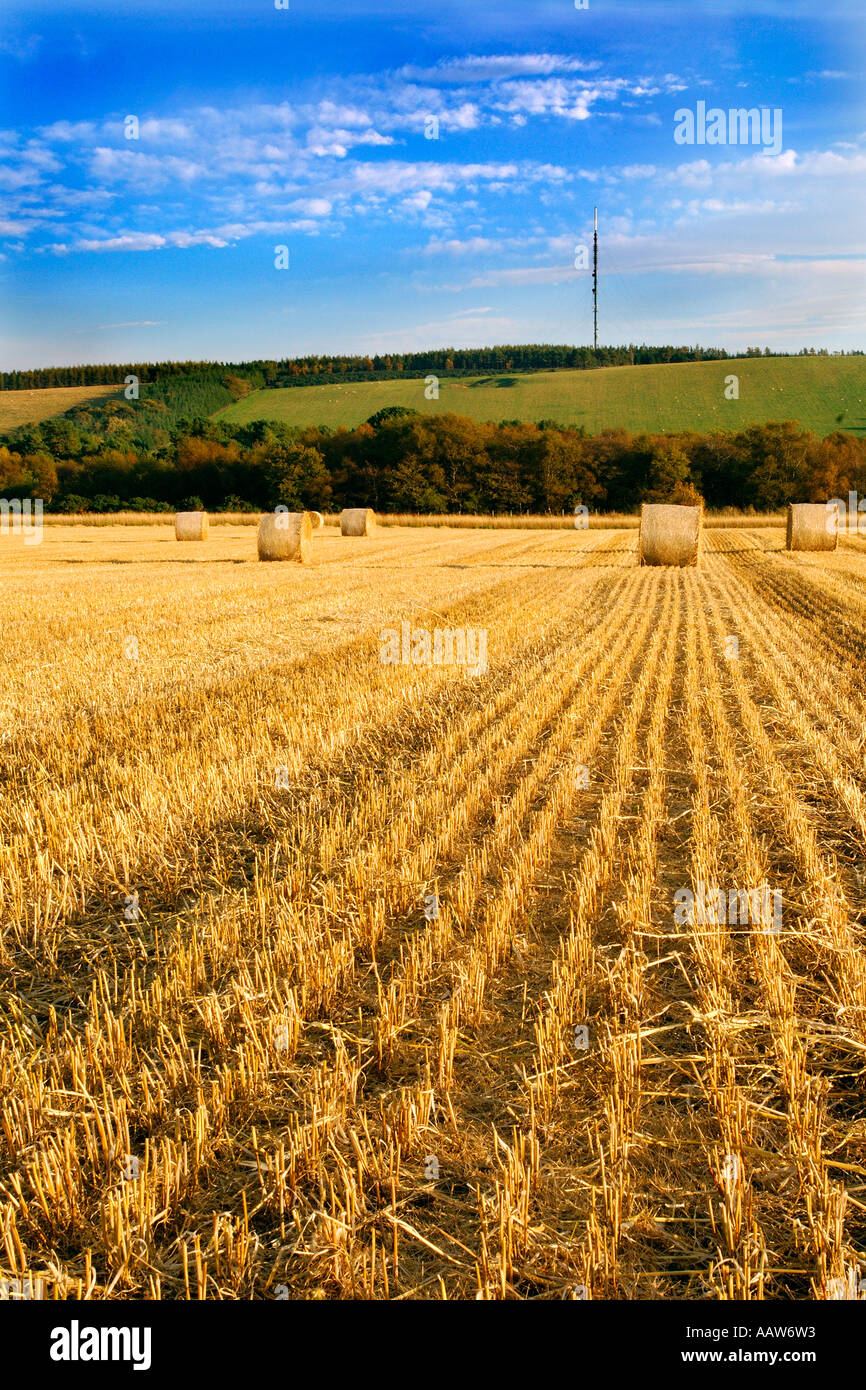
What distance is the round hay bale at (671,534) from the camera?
23109mm

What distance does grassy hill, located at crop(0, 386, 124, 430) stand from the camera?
9238 cm

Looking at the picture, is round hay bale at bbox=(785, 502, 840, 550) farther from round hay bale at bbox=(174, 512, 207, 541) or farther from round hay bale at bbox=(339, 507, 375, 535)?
round hay bale at bbox=(174, 512, 207, 541)

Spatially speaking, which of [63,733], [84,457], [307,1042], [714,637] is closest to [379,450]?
[84,457]

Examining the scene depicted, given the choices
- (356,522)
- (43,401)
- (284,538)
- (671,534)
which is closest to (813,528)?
(671,534)

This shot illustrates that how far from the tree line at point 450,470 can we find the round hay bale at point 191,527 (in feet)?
91.5

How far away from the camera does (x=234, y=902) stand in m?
4.52

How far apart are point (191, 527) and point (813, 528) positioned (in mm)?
21891

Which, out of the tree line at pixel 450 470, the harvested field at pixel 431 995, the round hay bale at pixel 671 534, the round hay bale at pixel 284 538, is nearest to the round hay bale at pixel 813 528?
the round hay bale at pixel 671 534

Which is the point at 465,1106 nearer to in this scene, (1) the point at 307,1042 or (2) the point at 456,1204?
(2) the point at 456,1204

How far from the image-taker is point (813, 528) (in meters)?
26.9

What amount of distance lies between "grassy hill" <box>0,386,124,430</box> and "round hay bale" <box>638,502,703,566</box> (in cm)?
8142

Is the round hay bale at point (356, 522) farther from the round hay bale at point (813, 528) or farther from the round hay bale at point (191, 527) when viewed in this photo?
the round hay bale at point (813, 528)

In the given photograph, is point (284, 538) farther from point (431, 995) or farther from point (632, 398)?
point (632, 398)
